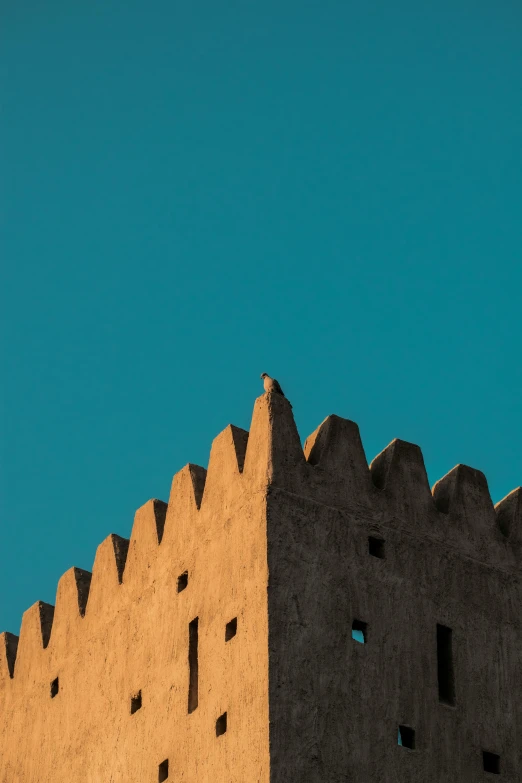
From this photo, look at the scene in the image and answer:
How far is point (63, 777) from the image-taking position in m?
25.2

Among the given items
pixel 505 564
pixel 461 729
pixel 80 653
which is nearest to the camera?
pixel 461 729

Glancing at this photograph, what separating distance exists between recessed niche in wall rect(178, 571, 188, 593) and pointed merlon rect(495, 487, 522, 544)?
4471 mm

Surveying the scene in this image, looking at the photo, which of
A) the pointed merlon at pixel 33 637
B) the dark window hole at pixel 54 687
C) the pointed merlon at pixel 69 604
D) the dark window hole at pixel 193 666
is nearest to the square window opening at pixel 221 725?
the dark window hole at pixel 193 666

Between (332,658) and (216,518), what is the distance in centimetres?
267

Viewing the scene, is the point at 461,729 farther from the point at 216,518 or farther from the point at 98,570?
the point at 98,570

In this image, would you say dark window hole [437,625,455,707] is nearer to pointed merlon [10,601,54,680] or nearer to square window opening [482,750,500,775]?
square window opening [482,750,500,775]

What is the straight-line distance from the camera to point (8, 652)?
2825cm

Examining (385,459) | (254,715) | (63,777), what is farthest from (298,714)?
(63,777)

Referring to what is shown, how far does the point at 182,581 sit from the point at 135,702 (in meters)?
1.79

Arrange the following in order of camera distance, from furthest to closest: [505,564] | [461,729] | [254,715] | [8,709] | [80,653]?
[8,709] → [80,653] → [505,564] → [461,729] → [254,715]

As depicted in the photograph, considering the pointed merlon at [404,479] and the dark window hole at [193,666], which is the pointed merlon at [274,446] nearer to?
the pointed merlon at [404,479]

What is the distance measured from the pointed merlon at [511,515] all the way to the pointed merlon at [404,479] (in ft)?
4.74

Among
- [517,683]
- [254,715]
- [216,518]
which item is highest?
[216,518]

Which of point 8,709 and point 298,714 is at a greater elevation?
point 8,709
